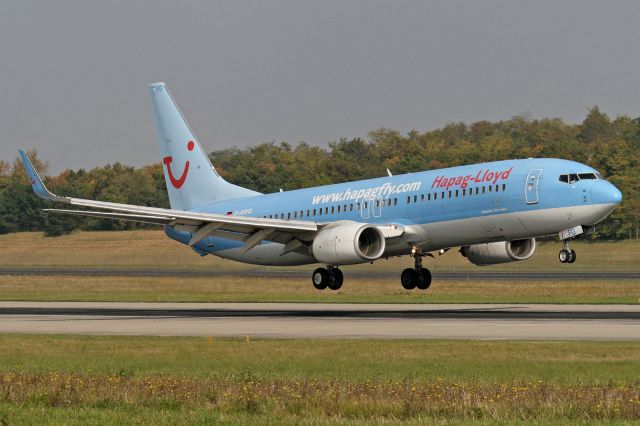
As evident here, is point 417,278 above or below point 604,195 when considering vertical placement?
below

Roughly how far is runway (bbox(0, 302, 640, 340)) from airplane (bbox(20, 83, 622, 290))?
101 inches

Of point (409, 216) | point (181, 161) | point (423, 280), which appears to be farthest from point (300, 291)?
point (409, 216)

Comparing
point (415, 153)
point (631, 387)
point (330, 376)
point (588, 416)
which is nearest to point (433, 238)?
point (330, 376)

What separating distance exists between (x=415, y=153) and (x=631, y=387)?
110 m

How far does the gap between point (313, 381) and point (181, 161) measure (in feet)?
137

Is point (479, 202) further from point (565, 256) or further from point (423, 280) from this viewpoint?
point (423, 280)

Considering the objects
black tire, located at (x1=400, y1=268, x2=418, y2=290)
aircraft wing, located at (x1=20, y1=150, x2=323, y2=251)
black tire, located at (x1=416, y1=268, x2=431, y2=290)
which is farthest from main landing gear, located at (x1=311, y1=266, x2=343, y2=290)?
black tire, located at (x1=416, y1=268, x2=431, y2=290)

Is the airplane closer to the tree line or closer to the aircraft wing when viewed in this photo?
the aircraft wing

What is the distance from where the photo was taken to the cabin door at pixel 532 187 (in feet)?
162

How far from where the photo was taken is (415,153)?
13438 centimetres

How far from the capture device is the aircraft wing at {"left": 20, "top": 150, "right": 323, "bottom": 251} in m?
54.5

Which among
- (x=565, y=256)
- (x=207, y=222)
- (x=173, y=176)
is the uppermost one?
(x=173, y=176)

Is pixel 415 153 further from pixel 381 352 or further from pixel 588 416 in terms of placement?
pixel 588 416

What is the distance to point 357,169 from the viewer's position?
434 ft
